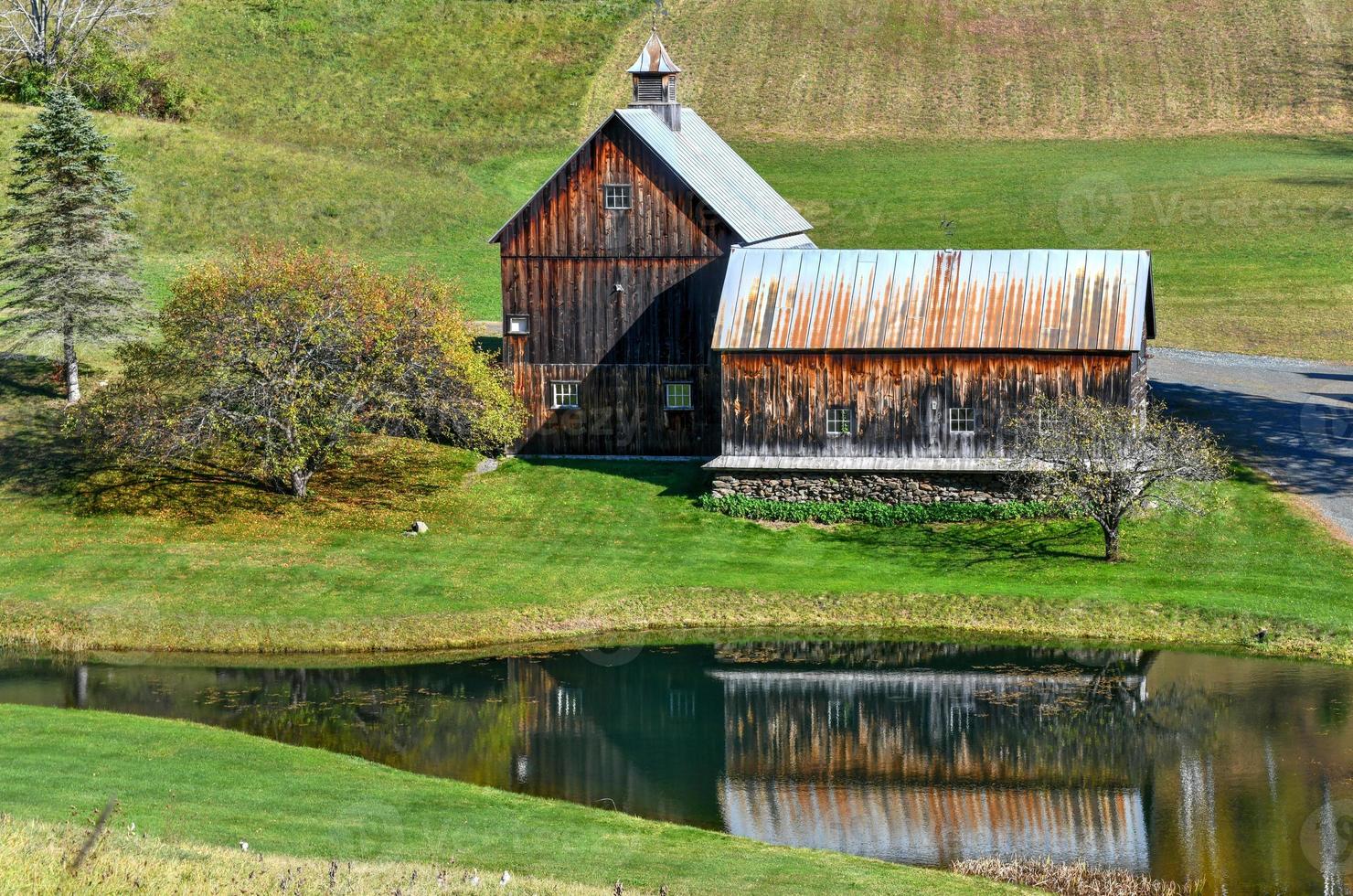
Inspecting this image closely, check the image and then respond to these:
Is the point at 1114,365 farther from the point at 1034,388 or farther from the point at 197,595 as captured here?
the point at 197,595

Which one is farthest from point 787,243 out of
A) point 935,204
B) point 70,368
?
point 935,204

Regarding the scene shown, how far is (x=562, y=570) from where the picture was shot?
41250 mm

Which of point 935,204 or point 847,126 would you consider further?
point 847,126

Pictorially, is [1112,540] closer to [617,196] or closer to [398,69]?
[617,196]

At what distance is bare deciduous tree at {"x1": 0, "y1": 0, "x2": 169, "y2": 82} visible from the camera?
8456 centimetres

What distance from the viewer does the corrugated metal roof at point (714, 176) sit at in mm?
50094

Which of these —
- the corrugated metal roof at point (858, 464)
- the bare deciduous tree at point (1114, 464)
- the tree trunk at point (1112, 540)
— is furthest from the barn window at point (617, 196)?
the tree trunk at point (1112, 540)

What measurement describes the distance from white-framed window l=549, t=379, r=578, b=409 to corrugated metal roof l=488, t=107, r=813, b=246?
15.6 feet

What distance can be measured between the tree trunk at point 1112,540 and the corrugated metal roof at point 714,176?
1477cm

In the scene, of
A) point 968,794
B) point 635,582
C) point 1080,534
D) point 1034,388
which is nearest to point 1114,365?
point 1034,388

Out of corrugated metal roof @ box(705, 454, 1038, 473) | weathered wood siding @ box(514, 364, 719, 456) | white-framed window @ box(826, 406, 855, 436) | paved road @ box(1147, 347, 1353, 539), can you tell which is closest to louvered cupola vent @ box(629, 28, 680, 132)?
weathered wood siding @ box(514, 364, 719, 456)

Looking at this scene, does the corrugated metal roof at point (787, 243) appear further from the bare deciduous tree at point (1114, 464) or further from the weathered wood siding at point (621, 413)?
the bare deciduous tree at point (1114, 464)

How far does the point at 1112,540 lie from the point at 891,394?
25.7ft

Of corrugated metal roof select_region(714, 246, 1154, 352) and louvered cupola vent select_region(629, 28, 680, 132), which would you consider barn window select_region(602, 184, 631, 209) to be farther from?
louvered cupola vent select_region(629, 28, 680, 132)
